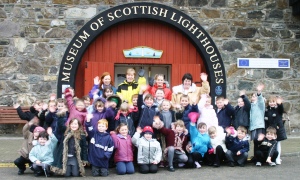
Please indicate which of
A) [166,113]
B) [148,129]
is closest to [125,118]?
[148,129]

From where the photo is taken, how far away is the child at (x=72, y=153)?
25.6 feet

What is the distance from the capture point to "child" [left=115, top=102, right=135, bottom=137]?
Answer: 8.41 meters

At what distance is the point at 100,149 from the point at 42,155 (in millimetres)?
894

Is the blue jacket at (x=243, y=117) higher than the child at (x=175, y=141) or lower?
higher

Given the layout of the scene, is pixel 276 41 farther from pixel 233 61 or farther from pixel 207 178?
pixel 207 178

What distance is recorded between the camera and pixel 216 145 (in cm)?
870

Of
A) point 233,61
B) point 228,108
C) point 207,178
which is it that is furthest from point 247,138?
point 233,61

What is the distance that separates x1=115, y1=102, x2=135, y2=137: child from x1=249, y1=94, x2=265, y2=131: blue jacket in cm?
221

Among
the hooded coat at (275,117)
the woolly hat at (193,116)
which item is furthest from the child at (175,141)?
the hooded coat at (275,117)

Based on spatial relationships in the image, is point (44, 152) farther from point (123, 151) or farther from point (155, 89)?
point (155, 89)

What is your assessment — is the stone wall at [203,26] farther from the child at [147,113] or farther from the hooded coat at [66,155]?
the hooded coat at [66,155]

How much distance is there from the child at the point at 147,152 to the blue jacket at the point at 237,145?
131cm

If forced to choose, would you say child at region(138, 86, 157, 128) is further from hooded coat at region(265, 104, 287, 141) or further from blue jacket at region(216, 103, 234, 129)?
hooded coat at region(265, 104, 287, 141)

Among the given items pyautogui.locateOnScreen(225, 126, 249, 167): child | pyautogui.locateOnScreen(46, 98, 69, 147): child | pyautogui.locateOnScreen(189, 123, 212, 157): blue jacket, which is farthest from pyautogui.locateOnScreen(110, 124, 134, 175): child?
pyautogui.locateOnScreen(225, 126, 249, 167): child
